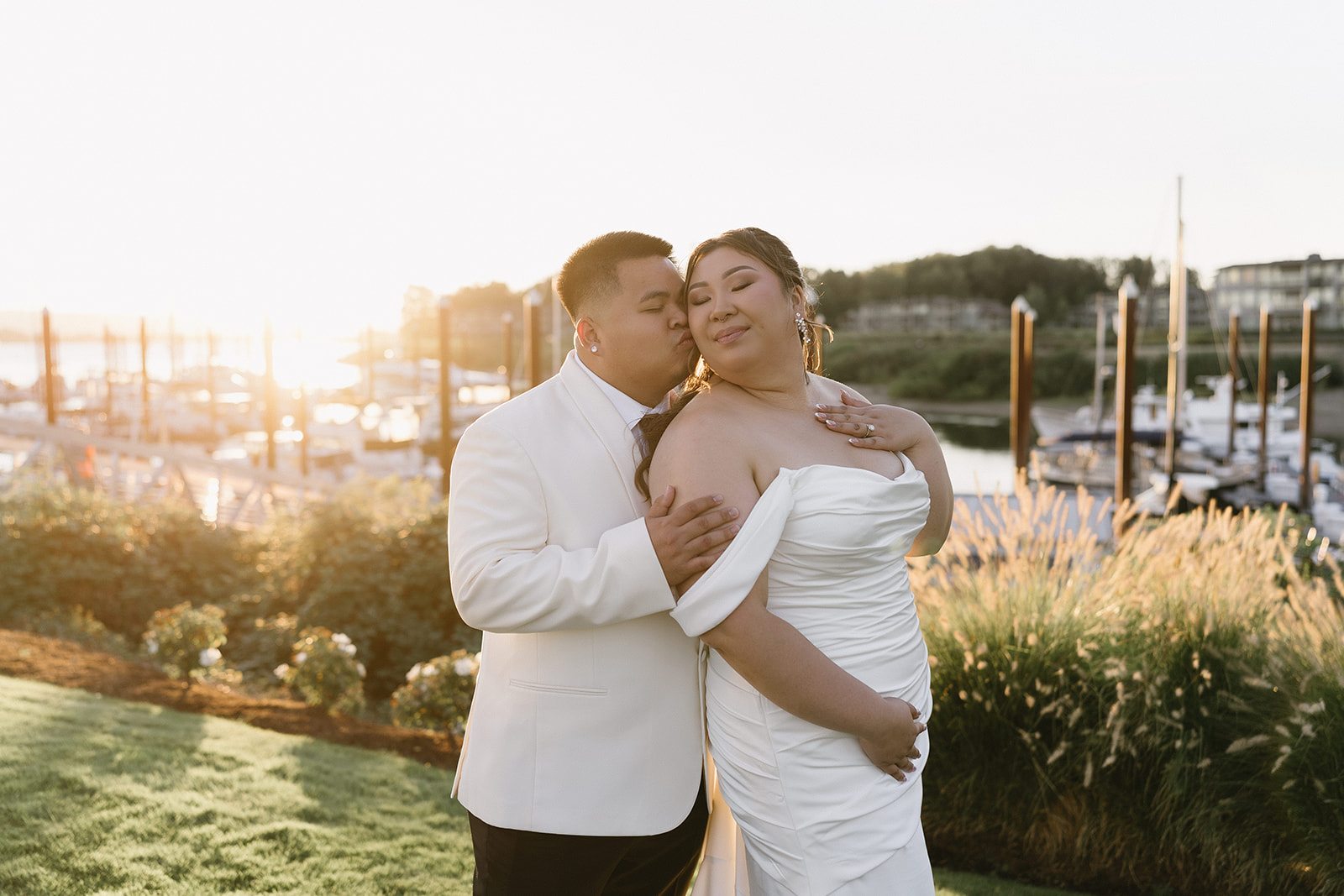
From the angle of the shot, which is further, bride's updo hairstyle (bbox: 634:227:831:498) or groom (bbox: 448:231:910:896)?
bride's updo hairstyle (bbox: 634:227:831:498)

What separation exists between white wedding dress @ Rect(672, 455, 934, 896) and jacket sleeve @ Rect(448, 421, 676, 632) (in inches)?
6.2

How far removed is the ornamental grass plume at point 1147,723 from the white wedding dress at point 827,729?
83.4 inches

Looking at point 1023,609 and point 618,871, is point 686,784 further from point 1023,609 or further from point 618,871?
point 1023,609

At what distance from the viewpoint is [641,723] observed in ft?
7.75

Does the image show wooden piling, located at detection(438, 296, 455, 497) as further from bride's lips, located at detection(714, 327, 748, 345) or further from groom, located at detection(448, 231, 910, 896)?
bride's lips, located at detection(714, 327, 748, 345)

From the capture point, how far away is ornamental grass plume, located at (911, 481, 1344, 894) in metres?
3.86

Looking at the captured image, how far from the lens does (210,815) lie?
4363mm

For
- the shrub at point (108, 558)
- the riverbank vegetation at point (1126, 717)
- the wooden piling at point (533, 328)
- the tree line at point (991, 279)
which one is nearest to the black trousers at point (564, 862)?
the riverbank vegetation at point (1126, 717)

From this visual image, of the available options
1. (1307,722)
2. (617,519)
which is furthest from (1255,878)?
(617,519)

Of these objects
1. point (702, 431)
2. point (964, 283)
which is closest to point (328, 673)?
point (702, 431)

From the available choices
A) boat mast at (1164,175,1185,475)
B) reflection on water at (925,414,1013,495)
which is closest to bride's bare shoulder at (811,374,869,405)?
boat mast at (1164,175,1185,475)

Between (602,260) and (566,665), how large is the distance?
41.5 inches

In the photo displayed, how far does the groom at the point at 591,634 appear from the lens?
2.16 metres

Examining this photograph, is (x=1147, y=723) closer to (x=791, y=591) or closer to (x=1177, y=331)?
(x=791, y=591)
